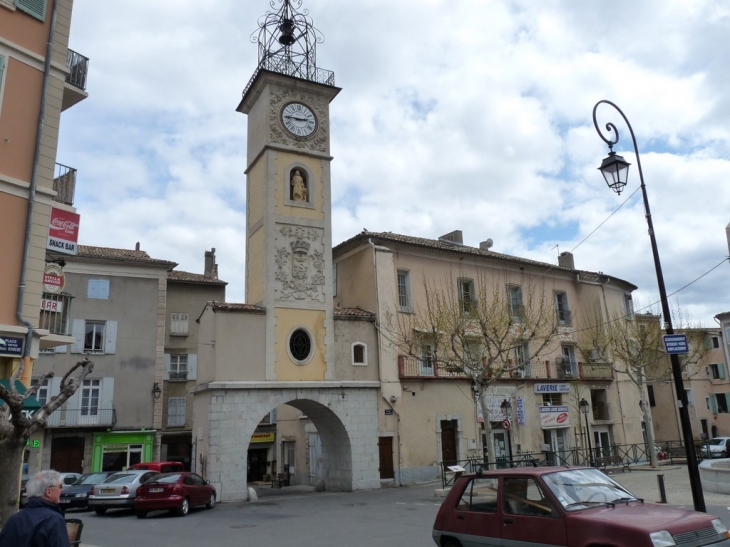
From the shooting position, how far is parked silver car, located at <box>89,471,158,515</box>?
17.6m

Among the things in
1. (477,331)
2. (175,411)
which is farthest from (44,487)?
(175,411)

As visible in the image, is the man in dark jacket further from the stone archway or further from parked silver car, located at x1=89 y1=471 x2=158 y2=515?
the stone archway

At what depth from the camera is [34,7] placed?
1448 centimetres

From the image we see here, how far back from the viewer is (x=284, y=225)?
2462cm

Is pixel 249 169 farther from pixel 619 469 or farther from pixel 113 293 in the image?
pixel 619 469

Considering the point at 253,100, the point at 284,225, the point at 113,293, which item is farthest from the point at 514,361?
the point at 113,293

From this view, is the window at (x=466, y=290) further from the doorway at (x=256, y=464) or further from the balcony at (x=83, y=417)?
the balcony at (x=83, y=417)

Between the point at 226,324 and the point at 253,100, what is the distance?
10630 millimetres

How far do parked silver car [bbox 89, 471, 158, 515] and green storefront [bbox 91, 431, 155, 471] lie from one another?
13.5 m

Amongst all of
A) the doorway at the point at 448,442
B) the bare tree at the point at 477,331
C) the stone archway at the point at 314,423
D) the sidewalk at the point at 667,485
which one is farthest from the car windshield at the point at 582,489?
the doorway at the point at 448,442

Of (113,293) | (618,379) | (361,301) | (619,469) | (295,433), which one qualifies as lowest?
(619,469)

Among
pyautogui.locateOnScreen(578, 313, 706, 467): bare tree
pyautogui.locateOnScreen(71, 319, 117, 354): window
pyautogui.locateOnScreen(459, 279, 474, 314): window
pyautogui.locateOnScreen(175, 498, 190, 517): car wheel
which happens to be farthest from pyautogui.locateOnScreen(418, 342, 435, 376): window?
pyautogui.locateOnScreen(71, 319, 117, 354): window

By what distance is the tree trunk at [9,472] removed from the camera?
A: 29.9 ft

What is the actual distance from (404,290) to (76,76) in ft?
53.0
